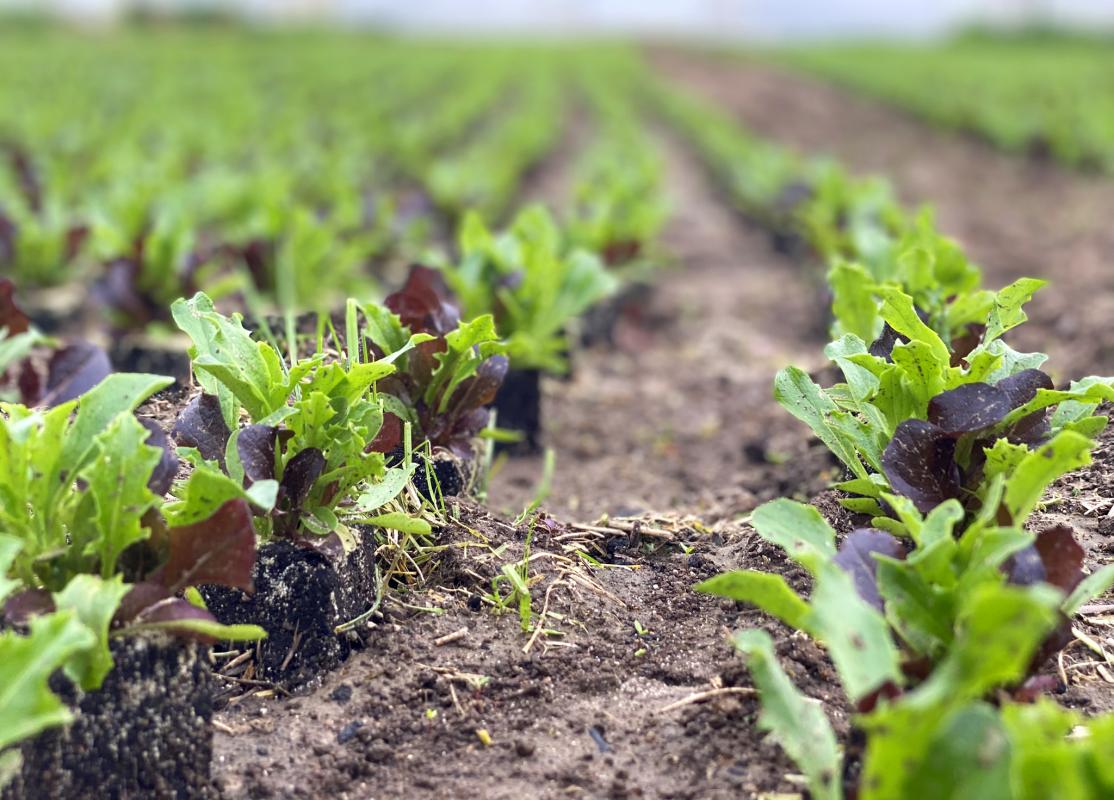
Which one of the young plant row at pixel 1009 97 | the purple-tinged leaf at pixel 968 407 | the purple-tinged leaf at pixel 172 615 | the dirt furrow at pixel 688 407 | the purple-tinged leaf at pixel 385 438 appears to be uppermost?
Result: the purple-tinged leaf at pixel 968 407

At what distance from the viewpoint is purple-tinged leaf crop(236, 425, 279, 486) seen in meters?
1.88

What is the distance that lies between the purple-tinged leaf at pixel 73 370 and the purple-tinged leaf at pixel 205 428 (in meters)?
0.91

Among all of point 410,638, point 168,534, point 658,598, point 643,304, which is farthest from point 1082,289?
point 168,534

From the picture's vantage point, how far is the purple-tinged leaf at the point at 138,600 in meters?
1.62

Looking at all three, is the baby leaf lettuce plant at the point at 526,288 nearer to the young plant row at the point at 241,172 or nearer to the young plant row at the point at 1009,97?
the young plant row at the point at 241,172

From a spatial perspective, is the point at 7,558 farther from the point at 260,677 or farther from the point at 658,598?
the point at 658,598

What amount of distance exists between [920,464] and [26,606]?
1527 millimetres

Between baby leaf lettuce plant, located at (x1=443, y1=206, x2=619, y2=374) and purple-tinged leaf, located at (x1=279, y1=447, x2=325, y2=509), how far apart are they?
57.8 inches

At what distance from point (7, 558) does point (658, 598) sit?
1.22 meters

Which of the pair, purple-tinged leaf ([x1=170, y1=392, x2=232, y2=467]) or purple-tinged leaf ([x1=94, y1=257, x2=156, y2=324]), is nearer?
purple-tinged leaf ([x1=170, y1=392, x2=232, y2=467])

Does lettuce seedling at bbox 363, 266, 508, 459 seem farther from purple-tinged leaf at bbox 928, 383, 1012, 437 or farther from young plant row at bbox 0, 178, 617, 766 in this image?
purple-tinged leaf at bbox 928, 383, 1012, 437

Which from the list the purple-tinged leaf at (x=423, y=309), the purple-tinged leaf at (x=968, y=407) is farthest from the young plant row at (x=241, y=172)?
the purple-tinged leaf at (x=968, y=407)

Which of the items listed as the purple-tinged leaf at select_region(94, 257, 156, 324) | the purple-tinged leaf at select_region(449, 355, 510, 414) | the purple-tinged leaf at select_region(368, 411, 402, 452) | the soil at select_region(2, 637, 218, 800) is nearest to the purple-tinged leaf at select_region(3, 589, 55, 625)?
the soil at select_region(2, 637, 218, 800)

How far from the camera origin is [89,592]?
1.56 meters
